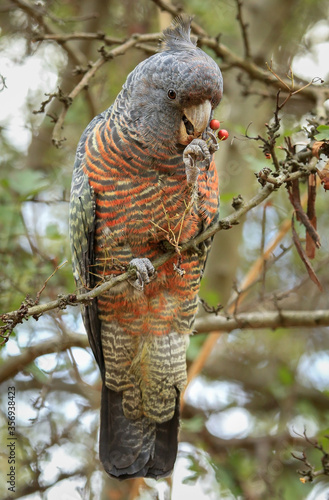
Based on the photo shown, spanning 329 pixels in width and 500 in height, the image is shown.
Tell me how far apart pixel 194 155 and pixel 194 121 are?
31cm

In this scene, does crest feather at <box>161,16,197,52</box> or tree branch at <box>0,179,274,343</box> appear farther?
crest feather at <box>161,16,197,52</box>

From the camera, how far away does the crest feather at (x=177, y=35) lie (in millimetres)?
3971

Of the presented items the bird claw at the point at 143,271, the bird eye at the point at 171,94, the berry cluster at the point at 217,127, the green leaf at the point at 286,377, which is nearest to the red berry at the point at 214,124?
the berry cluster at the point at 217,127

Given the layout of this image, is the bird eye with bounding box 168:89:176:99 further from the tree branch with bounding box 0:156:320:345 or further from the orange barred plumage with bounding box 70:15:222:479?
the tree branch with bounding box 0:156:320:345

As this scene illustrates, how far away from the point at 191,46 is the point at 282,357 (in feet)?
16.3

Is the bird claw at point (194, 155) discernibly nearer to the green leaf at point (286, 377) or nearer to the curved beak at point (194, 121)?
the curved beak at point (194, 121)

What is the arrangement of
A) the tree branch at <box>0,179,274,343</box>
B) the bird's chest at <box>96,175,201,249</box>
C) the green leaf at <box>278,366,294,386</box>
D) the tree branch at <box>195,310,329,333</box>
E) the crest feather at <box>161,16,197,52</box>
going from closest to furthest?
the tree branch at <box>0,179,274,343</box>
the bird's chest at <box>96,175,201,249</box>
the crest feather at <box>161,16,197,52</box>
the tree branch at <box>195,310,329,333</box>
the green leaf at <box>278,366,294,386</box>

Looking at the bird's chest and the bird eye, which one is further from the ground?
the bird eye

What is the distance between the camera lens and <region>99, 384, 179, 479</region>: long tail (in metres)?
4.54

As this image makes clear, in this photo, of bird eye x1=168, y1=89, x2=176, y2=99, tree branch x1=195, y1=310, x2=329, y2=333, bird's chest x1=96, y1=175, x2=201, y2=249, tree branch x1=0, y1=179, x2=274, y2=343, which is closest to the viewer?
tree branch x1=0, y1=179, x2=274, y2=343

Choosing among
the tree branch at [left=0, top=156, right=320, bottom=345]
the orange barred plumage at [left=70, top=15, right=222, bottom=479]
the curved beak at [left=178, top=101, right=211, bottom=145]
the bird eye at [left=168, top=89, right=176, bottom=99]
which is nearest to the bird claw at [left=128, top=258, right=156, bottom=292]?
the orange barred plumage at [left=70, top=15, right=222, bottom=479]

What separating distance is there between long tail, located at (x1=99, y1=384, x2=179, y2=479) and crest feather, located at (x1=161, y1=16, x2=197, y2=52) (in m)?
2.76

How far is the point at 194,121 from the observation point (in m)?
3.60

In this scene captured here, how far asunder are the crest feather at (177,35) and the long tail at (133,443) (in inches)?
109
